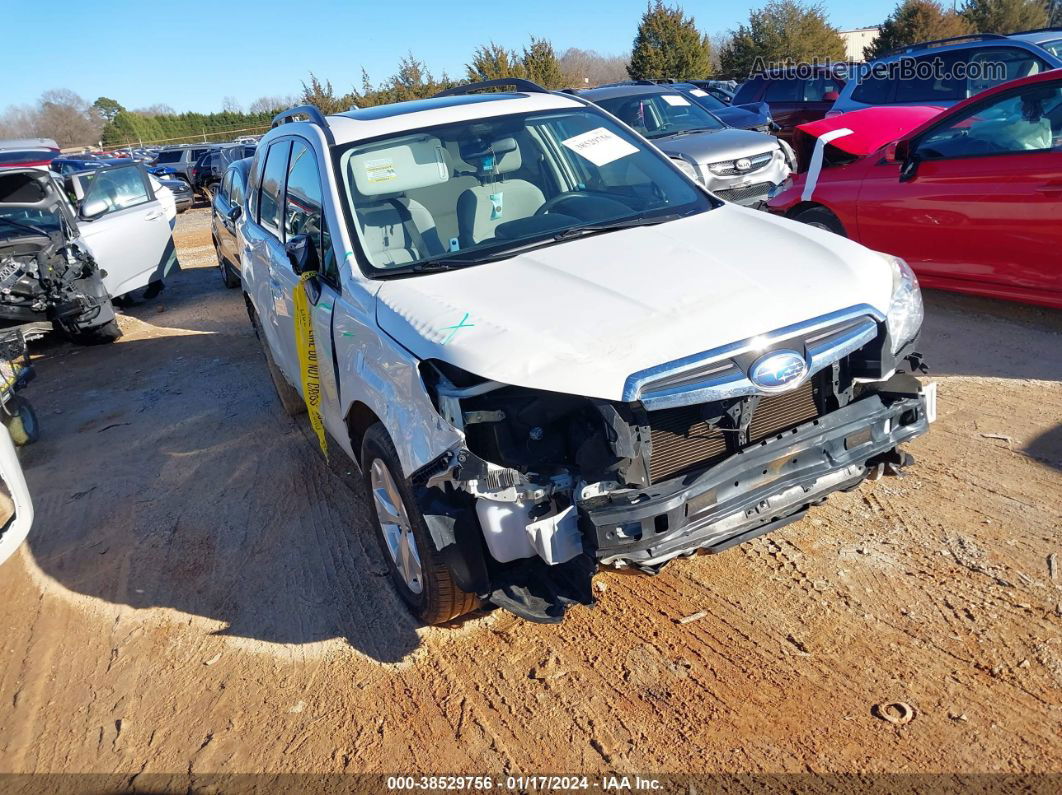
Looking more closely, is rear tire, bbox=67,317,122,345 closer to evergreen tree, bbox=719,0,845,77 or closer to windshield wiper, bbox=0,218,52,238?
windshield wiper, bbox=0,218,52,238

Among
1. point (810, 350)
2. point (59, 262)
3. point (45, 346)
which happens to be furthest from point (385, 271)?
point (45, 346)

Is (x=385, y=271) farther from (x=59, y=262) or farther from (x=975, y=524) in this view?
(x=59, y=262)

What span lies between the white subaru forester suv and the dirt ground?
0.43 metres

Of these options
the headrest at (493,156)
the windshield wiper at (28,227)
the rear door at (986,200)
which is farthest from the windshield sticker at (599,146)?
the windshield wiper at (28,227)

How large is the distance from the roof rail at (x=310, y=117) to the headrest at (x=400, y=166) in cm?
22

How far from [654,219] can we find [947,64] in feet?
24.9

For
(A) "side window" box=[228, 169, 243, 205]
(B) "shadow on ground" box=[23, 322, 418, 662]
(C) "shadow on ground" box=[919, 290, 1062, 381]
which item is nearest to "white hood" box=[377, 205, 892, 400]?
(B) "shadow on ground" box=[23, 322, 418, 662]

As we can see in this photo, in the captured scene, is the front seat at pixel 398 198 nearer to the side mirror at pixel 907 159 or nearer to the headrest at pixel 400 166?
the headrest at pixel 400 166

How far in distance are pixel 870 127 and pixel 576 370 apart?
621 centimetres

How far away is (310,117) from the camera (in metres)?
4.50

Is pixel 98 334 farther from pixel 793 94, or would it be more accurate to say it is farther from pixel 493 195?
pixel 793 94

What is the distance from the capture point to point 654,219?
3.70m

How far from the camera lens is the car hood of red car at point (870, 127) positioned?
699cm

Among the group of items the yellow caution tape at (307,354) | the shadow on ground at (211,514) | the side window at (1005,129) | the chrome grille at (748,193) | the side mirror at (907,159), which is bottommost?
the shadow on ground at (211,514)
